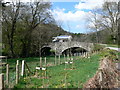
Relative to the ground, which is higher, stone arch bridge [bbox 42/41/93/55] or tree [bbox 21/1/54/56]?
tree [bbox 21/1/54/56]

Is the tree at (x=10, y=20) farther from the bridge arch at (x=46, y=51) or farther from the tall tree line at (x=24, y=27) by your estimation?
the bridge arch at (x=46, y=51)

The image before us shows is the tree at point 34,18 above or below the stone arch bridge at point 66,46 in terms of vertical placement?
above

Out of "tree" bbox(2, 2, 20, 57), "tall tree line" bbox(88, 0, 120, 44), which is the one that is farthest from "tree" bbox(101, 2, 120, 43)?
"tree" bbox(2, 2, 20, 57)

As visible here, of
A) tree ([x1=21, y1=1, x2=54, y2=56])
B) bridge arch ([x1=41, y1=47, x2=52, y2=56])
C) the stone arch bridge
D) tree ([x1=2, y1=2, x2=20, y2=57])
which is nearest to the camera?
tree ([x1=2, y1=2, x2=20, y2=57])

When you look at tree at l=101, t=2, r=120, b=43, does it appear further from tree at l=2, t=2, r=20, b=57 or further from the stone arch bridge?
tree at l=2, t=2, r=20, b=57

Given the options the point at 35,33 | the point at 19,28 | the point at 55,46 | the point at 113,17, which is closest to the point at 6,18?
the point at 19,28

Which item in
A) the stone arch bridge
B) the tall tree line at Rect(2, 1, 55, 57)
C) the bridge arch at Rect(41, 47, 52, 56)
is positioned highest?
the tall tree line at Rect(2, 1, 55, 57)

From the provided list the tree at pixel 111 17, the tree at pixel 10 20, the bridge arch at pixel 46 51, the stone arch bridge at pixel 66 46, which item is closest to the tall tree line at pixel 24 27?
the tree at pixel 10 20

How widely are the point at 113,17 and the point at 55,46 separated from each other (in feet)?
41.3

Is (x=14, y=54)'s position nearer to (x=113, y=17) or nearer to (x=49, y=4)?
(x=49, y=4)

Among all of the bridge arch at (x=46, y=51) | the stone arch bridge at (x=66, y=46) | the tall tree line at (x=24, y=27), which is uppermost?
the tall tree line at (x=24, y=27)

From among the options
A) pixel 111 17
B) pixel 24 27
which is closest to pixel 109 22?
pixel 111 17

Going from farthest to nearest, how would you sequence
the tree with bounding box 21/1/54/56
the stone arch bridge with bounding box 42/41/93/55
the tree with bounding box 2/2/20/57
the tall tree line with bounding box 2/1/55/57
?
the stone arch bridge with bounding box 42/41/93/55 → the tree with bounding box 21/1/54/56 → the tall tree line with bounding box 2/1/55/57 → the tree with bounding box 2/2/20/57

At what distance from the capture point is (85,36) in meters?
37.6
